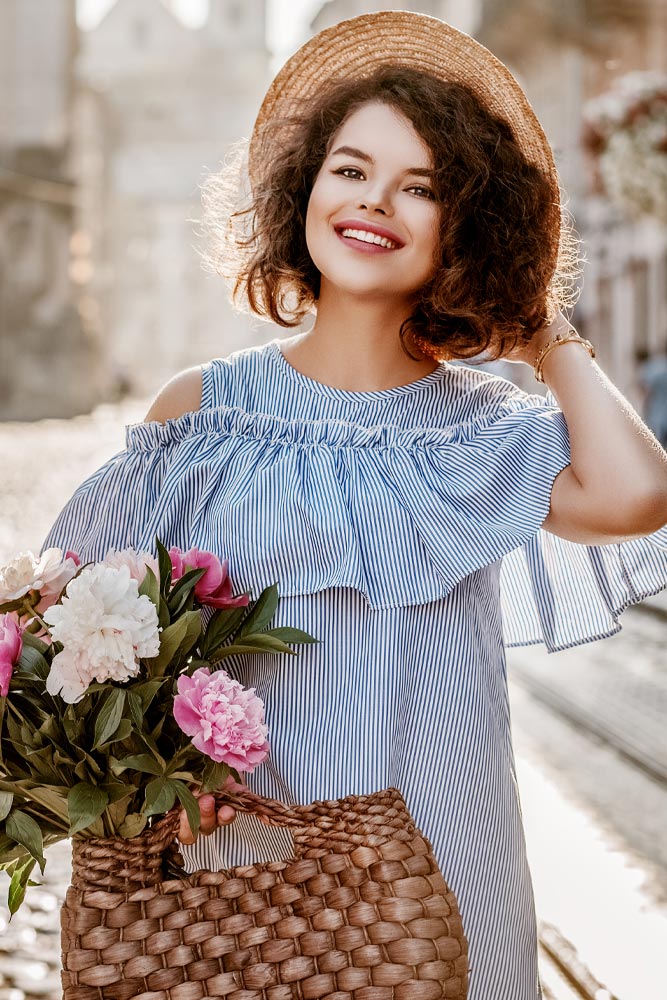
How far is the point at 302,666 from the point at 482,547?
1.07ft

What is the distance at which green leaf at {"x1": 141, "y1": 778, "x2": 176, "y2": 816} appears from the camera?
158 centimetres

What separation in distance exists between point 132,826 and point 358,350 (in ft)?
3.24

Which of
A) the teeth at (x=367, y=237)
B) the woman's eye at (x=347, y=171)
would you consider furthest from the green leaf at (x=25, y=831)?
the woman's eye at (x=347, y=171)

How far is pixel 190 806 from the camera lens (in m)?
1.61

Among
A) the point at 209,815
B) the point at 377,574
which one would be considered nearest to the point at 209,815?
the point at 209,815

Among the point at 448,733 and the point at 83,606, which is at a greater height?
the point at 83,606

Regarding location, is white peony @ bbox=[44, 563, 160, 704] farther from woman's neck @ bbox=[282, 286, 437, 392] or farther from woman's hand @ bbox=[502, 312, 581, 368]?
woman's hand @ bbox=[502, 312, 581, 368]

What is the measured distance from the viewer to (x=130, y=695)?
64.4 inches

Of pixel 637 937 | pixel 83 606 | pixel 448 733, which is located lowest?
pixel 637 937

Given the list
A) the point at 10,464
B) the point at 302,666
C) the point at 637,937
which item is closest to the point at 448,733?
the point at 302,666

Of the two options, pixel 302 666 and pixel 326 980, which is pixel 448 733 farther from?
pixel 326 980

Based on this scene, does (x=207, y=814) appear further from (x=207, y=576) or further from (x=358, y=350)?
(x=358, y=350)

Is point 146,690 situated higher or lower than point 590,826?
higher

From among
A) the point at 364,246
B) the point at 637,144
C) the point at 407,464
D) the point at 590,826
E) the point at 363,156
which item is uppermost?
the point at 363,156
